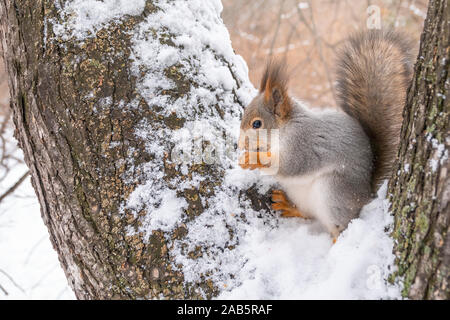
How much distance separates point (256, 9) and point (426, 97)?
3.64 meters

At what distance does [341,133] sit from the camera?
1.27 m

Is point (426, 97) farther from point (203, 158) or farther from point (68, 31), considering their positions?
point (68, 31)

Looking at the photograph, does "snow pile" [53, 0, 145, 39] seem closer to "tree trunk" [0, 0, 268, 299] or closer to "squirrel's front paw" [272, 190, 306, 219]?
"tree trunk" [0, 0, 268, 299]

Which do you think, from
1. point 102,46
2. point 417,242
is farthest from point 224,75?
point 417,242

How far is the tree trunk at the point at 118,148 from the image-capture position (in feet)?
3.31

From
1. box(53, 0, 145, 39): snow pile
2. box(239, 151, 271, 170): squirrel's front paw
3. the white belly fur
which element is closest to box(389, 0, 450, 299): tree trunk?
the white belly fur

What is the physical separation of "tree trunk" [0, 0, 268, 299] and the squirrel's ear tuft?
0.20 meters

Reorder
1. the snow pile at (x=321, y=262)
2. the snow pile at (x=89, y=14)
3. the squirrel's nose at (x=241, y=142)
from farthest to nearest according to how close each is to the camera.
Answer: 1. the squirrel's nose at (x=241, y=142)
2. the snow pile at (x=89, y=14)
3. the snow pile at (x=321, y=262)

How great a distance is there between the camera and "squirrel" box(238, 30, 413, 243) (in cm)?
122

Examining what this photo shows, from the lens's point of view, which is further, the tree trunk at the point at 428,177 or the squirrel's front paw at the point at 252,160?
the squirrel's front paw at the point at 252,160

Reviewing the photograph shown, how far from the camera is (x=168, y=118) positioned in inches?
45.9

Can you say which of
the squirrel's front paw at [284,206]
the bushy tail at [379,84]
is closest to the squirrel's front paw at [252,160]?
the squirrel's front paw at [284,206]

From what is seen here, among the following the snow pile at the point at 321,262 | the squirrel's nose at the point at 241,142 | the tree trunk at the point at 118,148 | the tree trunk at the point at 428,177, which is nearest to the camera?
the tree trunk at the point at 428,177

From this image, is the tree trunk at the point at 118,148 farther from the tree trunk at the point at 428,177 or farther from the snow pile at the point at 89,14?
the tree trunk at the point at 428,177
